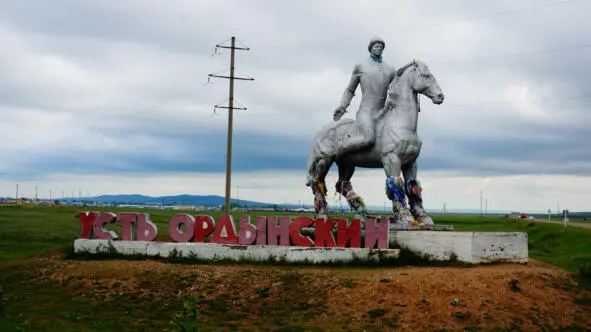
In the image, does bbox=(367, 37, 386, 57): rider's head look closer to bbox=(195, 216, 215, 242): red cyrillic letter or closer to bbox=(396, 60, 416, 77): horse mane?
bbox=(396, 60, 416, 77): horse mane

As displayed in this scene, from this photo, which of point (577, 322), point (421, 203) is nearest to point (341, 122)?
point (421, 203)

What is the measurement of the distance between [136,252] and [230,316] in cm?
661

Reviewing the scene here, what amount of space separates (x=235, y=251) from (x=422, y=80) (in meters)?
7.74

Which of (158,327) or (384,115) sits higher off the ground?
(384,115)

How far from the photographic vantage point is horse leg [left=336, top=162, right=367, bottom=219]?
19.2 m

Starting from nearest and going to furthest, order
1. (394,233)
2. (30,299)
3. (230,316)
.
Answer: (230,316) < (30,299) < (394,233)

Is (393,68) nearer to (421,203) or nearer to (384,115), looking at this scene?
(384,115)

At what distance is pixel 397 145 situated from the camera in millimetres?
17422

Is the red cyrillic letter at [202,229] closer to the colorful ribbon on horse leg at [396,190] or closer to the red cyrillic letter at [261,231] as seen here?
the red cyrillic letter at [261,231]

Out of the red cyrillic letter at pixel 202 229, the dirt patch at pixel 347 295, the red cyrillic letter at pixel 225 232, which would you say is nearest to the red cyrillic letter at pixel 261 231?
the red cyrillic letter at pixel 225 232

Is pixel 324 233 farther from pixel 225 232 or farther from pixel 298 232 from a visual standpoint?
pixel 225 232

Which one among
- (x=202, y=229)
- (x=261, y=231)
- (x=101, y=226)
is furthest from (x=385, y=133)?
(x=101, y=226)

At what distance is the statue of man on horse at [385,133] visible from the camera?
17.5 m

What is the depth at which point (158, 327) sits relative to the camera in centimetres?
1238
